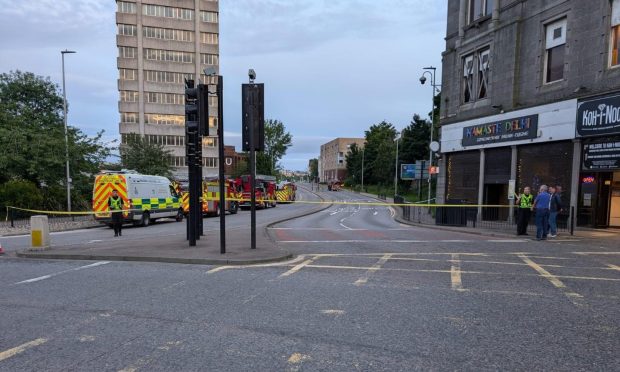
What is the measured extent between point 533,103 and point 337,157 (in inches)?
4981

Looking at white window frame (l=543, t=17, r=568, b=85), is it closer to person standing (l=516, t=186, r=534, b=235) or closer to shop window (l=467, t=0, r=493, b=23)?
shop window (l=467, t=0, r=493, b=23)

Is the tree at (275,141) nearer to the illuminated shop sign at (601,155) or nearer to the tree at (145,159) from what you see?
the tree at (145,159)

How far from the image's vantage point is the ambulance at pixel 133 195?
63.7 feet

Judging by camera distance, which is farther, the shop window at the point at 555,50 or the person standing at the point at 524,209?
the shop window at the point at 555,50

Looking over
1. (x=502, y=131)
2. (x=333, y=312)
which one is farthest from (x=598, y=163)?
(x=333, y=312)

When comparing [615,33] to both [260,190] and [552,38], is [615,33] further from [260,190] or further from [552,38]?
[260,190]

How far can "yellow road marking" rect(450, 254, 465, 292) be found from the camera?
22.1ft

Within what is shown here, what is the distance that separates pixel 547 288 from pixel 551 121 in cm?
1266

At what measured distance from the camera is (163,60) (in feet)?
239

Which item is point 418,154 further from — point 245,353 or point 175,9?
point 245,353

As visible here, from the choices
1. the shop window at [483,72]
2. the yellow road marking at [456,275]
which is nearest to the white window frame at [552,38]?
the shop window at [483,72]

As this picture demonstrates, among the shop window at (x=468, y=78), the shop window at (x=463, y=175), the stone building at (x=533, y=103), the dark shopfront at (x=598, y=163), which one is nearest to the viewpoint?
the dark shopfront at (x=598, y=163)

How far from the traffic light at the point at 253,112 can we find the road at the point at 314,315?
3097 mm

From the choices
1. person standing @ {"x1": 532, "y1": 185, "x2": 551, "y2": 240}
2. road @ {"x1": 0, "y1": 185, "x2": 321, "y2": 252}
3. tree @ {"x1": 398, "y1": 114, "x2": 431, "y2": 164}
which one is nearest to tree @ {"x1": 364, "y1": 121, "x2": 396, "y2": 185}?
tree @ {"x1": 398, "y1": 114, "x2": 431, "y2": 164}
